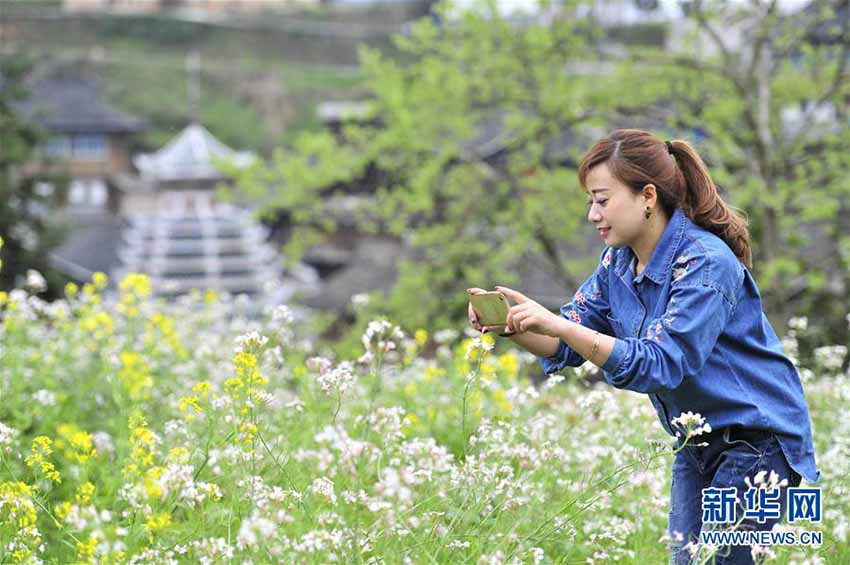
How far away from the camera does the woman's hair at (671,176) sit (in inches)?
99.9

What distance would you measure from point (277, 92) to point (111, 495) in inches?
2442

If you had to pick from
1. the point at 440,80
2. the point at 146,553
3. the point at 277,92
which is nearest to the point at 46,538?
the point at 146,553

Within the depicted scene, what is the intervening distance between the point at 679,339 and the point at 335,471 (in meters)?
0.99

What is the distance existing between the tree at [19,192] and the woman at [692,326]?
16.4 m

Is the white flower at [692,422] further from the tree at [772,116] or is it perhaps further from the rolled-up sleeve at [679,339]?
the tree at [772,116]

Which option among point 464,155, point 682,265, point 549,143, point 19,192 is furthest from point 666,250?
point 19,192

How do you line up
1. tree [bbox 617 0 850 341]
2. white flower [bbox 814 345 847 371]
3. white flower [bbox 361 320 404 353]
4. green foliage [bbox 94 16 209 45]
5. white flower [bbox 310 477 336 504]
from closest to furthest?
white flower [bbox 310 477 336 504]
white flower [bbox 361 320 404 353]
white flower [bbox 814 345 847 371]
tree [bbox 617 0 850 341]
green foliage [bbox 94 16 209 45]

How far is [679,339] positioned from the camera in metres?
2.36

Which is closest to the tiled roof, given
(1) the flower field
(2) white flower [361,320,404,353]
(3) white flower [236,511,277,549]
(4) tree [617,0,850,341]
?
(4) tree [617,0,850,341]

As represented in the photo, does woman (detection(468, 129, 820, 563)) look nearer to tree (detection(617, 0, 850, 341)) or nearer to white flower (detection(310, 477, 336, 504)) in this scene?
white flower (detection(310, 477, 336, 504))

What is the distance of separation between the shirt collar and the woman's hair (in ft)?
0.16

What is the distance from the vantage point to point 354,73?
225 feet

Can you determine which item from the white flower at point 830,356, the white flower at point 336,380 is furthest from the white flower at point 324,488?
the white flower at point 830,356

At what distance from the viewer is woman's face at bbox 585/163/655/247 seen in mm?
2537
